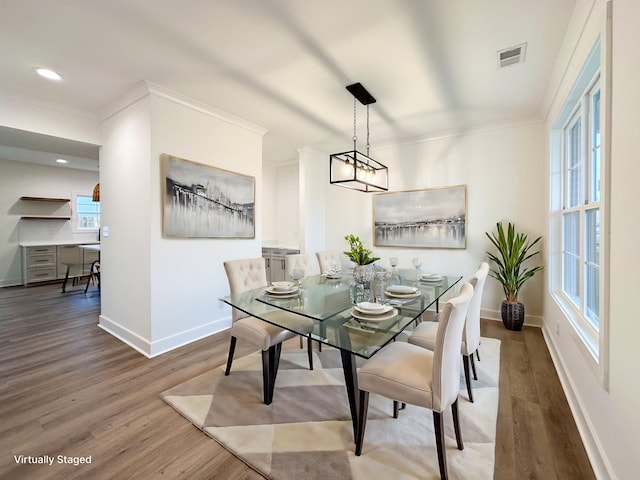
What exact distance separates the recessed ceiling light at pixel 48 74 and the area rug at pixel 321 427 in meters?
2.94

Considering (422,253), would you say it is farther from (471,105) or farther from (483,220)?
(471,105)

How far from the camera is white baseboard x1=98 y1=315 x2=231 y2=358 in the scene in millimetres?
2953

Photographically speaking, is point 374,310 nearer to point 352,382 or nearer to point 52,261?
point 352,382

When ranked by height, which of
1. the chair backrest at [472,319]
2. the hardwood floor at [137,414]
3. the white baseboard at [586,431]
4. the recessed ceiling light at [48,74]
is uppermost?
the recessed ceiling light at [48,74]

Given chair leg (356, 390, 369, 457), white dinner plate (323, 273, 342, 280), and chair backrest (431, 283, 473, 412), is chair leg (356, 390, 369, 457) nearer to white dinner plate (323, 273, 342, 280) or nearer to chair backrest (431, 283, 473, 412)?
chair backrest (431, 283, 473, 412)

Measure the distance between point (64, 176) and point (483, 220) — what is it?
8.89 metres

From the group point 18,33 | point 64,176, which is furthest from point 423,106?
point 64,176

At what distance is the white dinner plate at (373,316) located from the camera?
183 centimetres

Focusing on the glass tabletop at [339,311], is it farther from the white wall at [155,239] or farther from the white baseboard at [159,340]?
the white baseboard at [159,340]

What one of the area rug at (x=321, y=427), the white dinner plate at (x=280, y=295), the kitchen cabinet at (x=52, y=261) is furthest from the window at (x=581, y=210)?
the kitchen cabinet at (x=52, y=261)

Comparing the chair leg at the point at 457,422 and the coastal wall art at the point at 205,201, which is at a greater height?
the coastal wall art at the point at 205,201

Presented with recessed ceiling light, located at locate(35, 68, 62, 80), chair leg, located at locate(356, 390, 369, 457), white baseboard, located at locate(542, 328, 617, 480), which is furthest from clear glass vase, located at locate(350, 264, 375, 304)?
recessed ceiling light, located at locate(35, 68, 62, 80)

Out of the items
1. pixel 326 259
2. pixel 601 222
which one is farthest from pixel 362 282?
pixel 601 222

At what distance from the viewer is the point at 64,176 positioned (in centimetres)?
691
